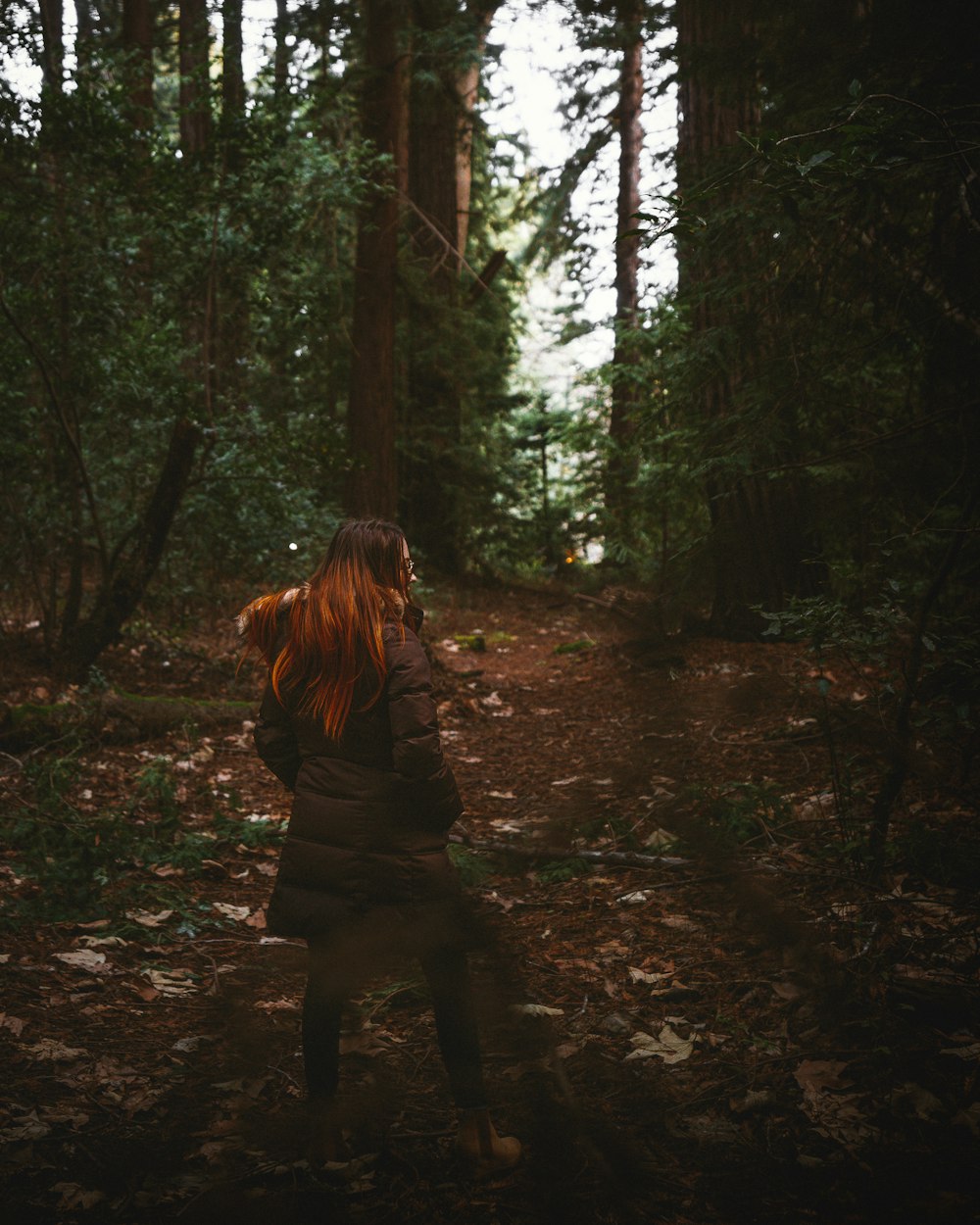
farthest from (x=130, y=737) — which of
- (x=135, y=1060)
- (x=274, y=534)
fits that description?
(x=135, y=1060)

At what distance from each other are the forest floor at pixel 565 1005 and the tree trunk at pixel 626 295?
293 centimetres

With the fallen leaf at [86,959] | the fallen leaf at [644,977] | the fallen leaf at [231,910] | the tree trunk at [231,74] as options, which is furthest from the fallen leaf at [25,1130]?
the tree trunk at [231,74]

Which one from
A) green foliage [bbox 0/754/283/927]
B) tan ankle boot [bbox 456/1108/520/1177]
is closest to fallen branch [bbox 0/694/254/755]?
green foliage [bbox 0/754/283/927]

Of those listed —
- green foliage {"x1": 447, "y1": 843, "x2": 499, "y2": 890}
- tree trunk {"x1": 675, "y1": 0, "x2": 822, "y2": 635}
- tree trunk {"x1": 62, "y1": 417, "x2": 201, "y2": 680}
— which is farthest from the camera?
tree trunk {"x1": 62, "y1": 417, "x2": 201, "y2": 680}

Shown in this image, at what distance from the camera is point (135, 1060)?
3.40 m

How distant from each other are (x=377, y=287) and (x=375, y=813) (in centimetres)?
1071

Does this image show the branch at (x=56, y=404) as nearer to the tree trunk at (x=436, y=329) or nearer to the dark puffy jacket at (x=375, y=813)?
the dark puffy jacket at (x=375, y=813)

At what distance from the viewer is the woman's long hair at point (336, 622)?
282cm

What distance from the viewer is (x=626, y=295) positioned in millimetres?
19000

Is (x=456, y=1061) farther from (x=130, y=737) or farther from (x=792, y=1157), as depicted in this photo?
(x=130, y=737)

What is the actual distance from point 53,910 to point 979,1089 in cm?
403

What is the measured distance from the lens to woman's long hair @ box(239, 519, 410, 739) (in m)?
2.82

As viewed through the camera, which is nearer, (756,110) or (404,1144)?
(404,1144)

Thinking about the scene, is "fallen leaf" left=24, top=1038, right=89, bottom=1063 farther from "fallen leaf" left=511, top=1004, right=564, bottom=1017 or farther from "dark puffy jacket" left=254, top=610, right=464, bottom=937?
"fallen leaf" left=511, top=1004, right=564, bottom=1017
